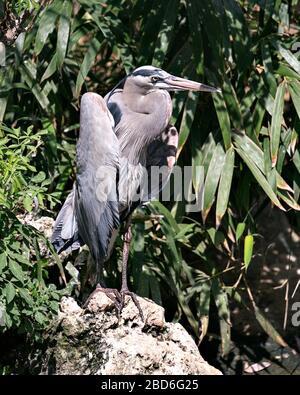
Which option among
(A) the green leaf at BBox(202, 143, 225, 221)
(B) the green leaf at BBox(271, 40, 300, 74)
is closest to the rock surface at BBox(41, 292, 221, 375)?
(A) the green leaf at BBox(202, 143, 225, 221)

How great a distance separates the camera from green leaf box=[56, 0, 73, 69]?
3.74m

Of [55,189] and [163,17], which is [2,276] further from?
[163,17]

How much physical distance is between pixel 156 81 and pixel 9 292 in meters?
0.98

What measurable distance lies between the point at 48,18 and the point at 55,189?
27.9 inches

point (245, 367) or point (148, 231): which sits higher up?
point (148, 231)

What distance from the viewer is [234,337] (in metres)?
4.41

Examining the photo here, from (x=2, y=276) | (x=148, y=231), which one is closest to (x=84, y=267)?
(x=148, y=231)

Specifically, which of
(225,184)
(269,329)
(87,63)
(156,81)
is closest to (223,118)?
(225,184)

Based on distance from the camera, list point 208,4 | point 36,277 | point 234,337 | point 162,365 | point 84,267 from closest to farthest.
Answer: point 162,365 < point 36,277 < point 84,267 < point 208,4 < point 234,337

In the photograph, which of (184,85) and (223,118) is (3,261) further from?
(223,118)

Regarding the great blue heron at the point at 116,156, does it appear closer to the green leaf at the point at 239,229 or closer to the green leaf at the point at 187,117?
the green leaf at the point at 187,117

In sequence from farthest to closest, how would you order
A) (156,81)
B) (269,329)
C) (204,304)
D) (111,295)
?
(269,329)
(204,304)
(156,81)
(111,295)

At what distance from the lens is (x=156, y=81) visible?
338 cm

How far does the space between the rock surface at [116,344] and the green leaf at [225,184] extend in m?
0.69
